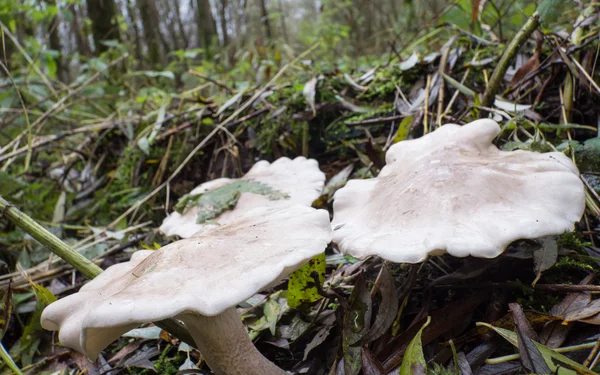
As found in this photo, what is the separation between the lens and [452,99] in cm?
223

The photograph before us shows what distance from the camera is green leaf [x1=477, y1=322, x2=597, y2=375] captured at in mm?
971

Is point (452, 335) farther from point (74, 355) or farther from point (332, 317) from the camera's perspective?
point (74, 355)

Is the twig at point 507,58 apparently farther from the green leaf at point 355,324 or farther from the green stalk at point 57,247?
the green stalk at point 57,247

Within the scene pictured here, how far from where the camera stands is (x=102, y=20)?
6379 mm

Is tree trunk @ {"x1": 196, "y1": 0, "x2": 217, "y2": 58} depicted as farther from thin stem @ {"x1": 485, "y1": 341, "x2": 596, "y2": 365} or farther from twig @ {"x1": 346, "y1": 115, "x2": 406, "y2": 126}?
thin stem @ {"x1": 485, "y1": 341, "x2": 596, "y2": 365}

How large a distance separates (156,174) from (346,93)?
1501mm

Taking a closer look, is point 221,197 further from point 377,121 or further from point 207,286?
point 207,286

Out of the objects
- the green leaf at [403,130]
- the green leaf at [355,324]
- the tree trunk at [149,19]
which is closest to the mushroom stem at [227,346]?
the green leaf at [355,324]

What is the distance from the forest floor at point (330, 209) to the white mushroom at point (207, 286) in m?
0.26

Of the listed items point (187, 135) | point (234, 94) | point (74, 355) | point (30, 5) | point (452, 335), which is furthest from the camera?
point (30, 5)

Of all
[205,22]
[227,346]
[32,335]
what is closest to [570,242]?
[227,346]

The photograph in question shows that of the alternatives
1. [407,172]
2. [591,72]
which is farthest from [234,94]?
[591,72]

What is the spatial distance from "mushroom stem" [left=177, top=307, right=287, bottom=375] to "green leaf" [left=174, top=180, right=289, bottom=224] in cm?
94

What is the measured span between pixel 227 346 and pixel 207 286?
39cm
